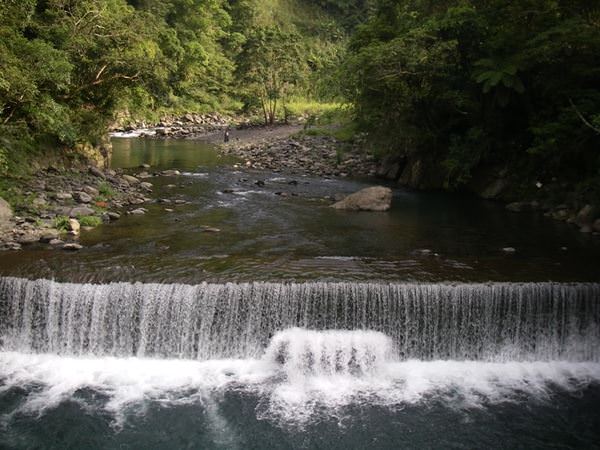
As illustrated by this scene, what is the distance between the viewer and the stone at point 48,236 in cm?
1448

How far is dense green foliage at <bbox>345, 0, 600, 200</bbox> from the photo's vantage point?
1678 centimetres


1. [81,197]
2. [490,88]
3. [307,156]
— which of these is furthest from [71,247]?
[307,156]

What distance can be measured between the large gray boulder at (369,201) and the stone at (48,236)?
9059 mm

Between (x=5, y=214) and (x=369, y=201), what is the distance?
11048 mm

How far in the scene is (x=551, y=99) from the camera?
60.8 feet

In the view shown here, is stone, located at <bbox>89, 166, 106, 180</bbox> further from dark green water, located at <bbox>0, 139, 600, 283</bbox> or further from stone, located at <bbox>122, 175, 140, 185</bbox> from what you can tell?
dark green water, located at <bbox>0, 139, 600, 283</bbox>

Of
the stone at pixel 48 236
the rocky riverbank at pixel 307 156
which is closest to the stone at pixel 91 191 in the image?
the stone at pixel 48 236

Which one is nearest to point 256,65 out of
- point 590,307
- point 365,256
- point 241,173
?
point 241,173

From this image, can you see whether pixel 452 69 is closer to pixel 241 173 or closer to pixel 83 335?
pixel 241 173

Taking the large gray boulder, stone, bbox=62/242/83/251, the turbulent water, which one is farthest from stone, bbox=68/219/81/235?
the large gray boulder

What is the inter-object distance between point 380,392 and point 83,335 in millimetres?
6164

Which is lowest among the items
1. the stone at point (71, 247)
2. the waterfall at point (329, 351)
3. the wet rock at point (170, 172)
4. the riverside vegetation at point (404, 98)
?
the waterfall at point (329, 351)

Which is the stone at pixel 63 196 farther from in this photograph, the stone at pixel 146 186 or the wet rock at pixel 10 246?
the stone at pixel 146 186

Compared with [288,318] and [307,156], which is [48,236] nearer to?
[288,318]
